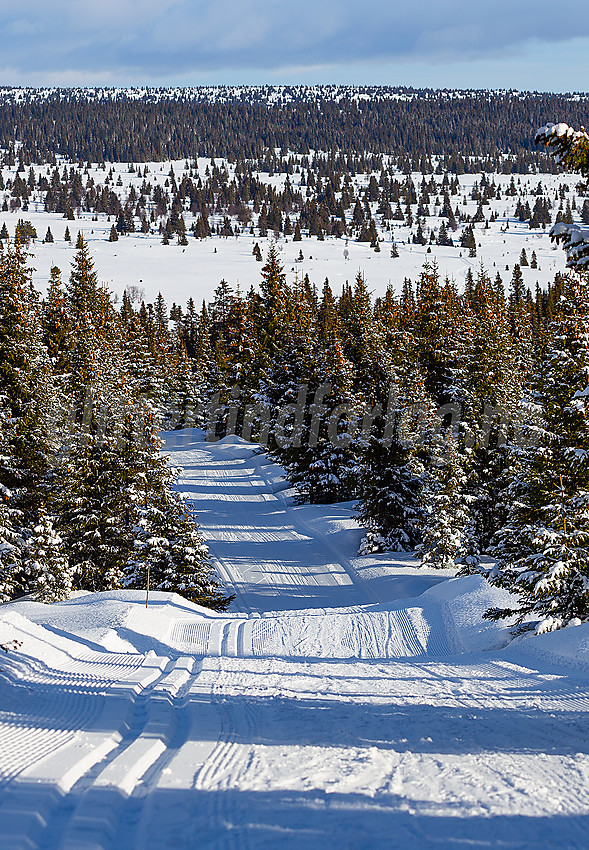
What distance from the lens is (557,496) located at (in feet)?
41.9

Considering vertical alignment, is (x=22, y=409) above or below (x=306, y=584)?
above

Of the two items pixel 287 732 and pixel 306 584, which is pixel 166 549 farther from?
pixel 287 732

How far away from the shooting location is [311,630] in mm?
13672

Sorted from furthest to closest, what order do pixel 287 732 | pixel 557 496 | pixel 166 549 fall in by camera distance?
pixel 166 549 < pixel 557 496 < pixel 287 732

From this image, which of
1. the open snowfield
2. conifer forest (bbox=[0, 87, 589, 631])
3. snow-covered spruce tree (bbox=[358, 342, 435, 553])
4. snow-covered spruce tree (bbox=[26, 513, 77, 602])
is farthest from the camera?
the open snowfield

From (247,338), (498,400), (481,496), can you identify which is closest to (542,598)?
(481,496)

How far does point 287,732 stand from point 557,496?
8300 mm

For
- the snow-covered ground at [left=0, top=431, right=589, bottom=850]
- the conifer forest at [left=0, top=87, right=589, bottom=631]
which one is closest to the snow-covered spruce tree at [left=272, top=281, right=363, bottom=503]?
the conifer forest at [left=0, top=87, right=589, bottom=631]

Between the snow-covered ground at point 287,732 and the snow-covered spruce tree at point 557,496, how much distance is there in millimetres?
1177

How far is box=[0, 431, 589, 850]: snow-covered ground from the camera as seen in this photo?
436 cm

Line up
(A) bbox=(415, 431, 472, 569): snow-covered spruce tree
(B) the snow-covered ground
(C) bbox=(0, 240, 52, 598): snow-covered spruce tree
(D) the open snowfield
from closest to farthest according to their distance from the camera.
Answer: (B) the snow-covered ground, (C) bbox=(0, 240, 52, 598): snow-covered spruce tree, (A) bbox=(415, 431, 472, 569): snow-covered spruce tree, (D) the open snowfield

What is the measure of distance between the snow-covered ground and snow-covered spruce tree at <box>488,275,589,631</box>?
118cm

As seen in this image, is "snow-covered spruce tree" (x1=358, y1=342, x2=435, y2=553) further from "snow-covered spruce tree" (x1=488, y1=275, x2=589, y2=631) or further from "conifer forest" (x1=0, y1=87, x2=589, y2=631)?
"snow-covered spruce tree" (x1=488, y1=275, x2=589, y2=631)

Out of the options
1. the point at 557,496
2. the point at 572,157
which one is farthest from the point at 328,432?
the point at 572,157
